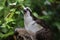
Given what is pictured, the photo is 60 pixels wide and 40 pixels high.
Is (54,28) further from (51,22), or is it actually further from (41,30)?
(41,30)

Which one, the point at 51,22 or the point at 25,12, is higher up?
the point at 51,22

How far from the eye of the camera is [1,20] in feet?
11.4

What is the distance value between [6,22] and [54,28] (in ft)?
8.52

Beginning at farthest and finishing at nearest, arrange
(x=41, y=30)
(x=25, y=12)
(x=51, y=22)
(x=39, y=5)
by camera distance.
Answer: (x=25, y=12), (x=41, y=30), (x=39, y=5), (x=51, y=22)

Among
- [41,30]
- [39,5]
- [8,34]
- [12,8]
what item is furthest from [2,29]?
[39,5]

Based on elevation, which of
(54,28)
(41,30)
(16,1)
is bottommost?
(41,30)

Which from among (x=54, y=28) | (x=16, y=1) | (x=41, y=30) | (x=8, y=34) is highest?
(x=54, y=28)

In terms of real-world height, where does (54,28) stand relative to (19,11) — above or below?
above

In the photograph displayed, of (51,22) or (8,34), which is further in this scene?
(8,34)

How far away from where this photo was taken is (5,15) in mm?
3479

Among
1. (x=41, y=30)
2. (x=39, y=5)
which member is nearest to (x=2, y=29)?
(x=41, y=30)

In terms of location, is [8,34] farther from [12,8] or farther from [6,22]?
[12,8]

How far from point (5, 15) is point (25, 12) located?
444mm

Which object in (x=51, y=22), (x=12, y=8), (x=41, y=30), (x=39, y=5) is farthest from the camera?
(x=12, y=8)
